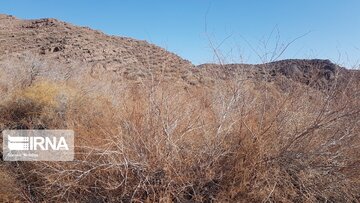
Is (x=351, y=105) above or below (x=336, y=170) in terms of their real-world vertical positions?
above

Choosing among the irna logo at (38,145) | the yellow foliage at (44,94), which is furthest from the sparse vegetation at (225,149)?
the yellow foliage at (44,94)

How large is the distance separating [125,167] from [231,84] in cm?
217

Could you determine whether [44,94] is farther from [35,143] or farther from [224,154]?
[224,154]

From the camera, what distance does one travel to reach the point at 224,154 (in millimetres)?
4332

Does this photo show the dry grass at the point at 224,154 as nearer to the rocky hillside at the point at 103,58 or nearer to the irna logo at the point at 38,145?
the irna logo at the point at 38,145

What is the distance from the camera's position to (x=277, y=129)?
4.59m

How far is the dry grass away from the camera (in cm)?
416

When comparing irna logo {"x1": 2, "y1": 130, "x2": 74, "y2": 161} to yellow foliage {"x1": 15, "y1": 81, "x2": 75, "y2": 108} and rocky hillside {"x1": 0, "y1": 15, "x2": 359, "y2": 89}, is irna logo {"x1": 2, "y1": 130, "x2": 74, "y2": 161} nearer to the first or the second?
yellow foliage {"x1": 15, "y1": 81, "x2": 75, "y2": 108}

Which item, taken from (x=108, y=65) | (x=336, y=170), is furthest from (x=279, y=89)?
(x=108, y=65)

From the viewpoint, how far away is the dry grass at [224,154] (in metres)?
4.16

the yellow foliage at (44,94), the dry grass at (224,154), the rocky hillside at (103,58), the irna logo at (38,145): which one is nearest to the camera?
the dry grass at (224,154)

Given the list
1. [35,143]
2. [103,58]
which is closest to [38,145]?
[35,143]

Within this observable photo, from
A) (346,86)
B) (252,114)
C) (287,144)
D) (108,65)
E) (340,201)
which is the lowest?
(340,201)

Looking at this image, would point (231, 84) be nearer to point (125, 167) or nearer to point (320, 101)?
point (320, 101)
